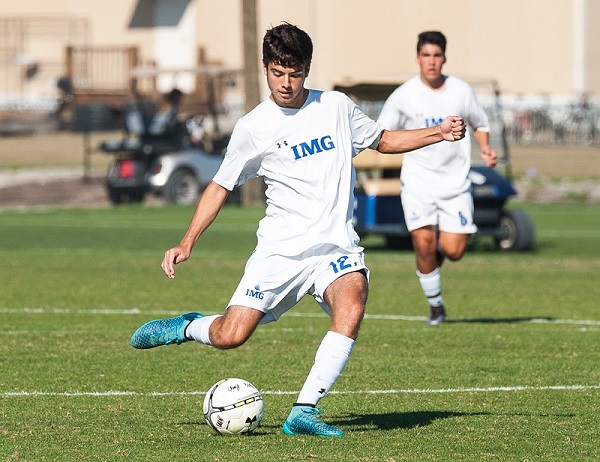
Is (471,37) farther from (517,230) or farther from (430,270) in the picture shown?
(430,270)

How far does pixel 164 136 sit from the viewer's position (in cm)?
3169

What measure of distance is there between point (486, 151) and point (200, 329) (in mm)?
4594

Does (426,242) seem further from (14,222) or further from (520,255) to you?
(14,222)

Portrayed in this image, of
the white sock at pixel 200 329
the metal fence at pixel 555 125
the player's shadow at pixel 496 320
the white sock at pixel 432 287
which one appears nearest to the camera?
the white sock at pixel 200 329

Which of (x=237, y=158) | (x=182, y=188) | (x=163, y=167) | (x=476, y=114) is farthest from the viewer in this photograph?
(x=182, y=188)

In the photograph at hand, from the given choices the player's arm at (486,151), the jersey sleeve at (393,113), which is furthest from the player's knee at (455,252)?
the jersey sleeve at (393,113)

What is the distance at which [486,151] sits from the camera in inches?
466

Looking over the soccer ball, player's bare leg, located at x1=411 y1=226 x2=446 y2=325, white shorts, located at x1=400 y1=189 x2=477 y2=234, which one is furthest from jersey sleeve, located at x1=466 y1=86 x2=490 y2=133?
the soccer ball

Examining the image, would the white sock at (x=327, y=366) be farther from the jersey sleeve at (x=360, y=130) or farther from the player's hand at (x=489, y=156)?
the player's hand at (x=489, y=156)

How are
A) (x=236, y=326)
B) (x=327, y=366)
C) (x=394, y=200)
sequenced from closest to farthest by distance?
(x=327, y=366) → (x=236, y=326) → (x=394, y=200)

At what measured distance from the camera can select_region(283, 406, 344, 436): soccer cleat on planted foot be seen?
7367mm

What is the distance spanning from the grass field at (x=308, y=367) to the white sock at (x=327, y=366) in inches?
9.3

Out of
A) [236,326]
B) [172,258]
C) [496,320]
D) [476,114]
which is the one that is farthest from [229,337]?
[496,320]

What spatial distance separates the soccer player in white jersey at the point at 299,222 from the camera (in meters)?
7.46
